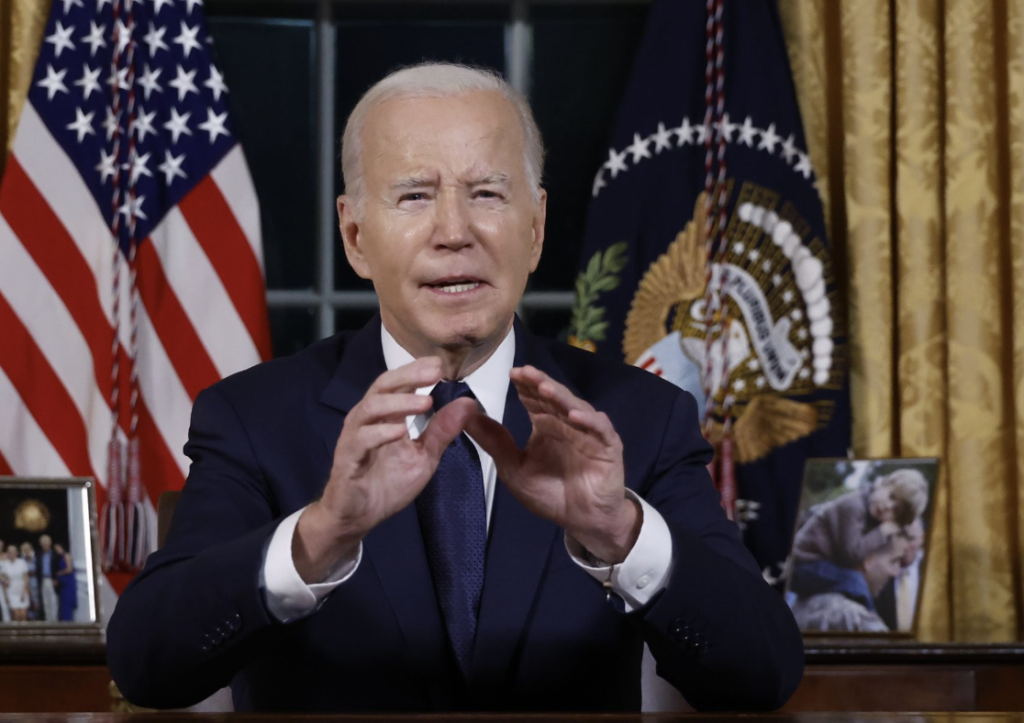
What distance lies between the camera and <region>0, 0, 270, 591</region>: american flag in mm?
2934

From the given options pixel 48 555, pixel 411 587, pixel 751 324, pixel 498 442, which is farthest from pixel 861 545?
pixel 48 555

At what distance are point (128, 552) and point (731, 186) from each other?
156cm

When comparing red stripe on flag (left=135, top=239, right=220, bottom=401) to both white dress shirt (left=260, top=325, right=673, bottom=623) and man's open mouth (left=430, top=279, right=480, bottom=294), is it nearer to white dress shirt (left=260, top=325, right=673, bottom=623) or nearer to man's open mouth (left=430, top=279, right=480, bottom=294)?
man's open mouth (left=430, top=279, right=480, bottom=294)

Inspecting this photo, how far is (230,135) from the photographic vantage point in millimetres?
3068

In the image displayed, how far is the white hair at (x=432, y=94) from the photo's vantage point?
1856 mm

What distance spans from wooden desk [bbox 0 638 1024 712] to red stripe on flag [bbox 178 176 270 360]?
860mm

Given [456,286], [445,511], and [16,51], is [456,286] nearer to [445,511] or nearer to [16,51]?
[445,511]

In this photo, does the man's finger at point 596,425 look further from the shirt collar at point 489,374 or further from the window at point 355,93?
the window at point 355,93

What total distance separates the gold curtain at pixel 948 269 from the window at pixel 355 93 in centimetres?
71

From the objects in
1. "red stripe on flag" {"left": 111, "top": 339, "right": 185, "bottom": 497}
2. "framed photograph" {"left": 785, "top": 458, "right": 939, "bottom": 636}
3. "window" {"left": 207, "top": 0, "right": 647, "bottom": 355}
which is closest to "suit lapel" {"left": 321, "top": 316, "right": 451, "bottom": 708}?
"framed photograph" {"left": 785, "top": 458, "right": 939, "bottom": 636}

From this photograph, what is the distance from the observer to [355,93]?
3.43 meters

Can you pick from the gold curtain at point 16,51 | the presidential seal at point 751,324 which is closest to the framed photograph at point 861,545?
the presidential seal at point 751,324

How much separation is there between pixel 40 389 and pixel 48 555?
1.49 ft

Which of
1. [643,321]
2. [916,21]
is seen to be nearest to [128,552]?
[643,321]
